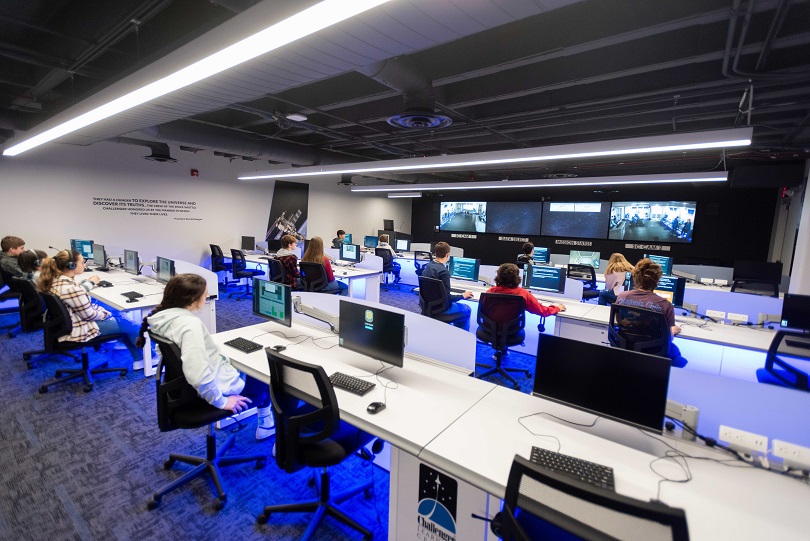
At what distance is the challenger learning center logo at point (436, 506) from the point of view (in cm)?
159

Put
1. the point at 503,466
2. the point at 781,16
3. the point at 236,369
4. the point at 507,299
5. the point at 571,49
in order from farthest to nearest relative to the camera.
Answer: the point at 507,299 < the point at 571,49 < the point at 236,369 < the point at 781,16 < the point at 503,466

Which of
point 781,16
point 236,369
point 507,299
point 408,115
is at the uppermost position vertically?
point 781,16

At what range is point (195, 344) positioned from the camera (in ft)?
6.59

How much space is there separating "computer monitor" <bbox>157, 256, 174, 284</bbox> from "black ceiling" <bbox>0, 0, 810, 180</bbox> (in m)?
2.01

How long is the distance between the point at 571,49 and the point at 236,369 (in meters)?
3.45

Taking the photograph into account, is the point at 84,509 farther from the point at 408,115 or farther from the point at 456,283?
the point at 456,283

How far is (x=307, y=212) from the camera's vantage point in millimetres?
10719

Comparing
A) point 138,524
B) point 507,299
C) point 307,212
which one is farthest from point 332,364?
point 307,212

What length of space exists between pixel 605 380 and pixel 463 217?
11846mm

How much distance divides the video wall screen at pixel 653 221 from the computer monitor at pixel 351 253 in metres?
7.26

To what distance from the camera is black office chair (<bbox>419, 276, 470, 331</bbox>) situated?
431 centimetres

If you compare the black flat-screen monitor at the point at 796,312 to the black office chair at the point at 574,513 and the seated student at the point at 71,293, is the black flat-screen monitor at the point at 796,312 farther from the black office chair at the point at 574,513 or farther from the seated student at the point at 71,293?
the seated student at the point at 71,293

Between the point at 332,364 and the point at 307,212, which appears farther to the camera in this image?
the point at 307,212

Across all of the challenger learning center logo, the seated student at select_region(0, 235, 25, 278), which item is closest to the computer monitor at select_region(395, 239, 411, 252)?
the seated student at select_region(0, 235, 25, 278)
